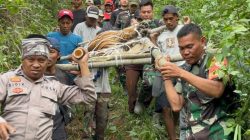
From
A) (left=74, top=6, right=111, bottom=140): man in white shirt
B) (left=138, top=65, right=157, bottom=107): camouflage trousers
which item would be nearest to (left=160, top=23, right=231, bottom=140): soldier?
(left=74, top=6, right=111, bottom=140): man in white shirt

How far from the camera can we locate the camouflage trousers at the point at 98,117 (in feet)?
21.5

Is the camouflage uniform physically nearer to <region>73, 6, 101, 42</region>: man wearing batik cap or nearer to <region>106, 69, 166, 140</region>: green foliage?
<region>106, 69, 166, 140</region>: green foliage

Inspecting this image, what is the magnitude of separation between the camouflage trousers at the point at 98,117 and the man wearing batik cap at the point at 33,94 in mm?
2680

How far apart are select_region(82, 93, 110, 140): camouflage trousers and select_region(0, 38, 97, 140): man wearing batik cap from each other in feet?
8.79

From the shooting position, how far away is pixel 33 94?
12.1 ft

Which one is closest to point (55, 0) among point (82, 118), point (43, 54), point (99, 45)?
point (82, 118)

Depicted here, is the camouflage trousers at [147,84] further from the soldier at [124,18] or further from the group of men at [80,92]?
the group of men at [80,92]

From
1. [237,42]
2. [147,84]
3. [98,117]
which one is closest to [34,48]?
[237,42]

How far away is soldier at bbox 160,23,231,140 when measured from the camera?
339cm

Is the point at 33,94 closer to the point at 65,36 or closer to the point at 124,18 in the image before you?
the point at 65,36

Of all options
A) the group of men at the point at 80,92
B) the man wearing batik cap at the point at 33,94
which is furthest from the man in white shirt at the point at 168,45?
the man wearing batik cap at the point at 33,94

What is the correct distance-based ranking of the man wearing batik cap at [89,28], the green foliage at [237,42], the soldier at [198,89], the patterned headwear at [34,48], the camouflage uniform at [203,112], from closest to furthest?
the green foliage at [237,42]
the soldier at [198,89]
the camouflage uniform at [203,112]
the patterned headwear at [34,48]
the man wearing batik cap at [89,28]

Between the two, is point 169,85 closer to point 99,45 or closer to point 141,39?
point 141,39

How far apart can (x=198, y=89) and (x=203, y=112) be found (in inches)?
11.1
